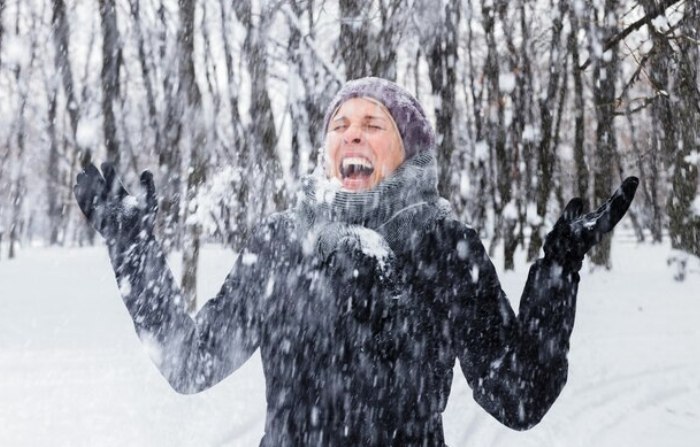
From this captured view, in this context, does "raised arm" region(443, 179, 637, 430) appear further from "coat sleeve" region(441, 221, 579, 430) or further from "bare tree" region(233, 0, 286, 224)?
"bare tree" region(233, 0, 286, 224)

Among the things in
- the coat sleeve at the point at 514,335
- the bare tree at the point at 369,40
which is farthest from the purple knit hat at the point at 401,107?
the bare tree at the point at 369,40

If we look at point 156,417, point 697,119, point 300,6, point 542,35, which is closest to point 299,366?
point 156,417

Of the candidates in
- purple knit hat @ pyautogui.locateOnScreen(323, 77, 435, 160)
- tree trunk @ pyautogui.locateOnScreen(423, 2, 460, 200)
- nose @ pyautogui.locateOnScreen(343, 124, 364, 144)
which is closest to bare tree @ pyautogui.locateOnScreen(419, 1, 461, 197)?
tree trunk @ pyautogui.locateOnScreen(423, 2, 460, 200)

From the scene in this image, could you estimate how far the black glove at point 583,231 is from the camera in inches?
55.9

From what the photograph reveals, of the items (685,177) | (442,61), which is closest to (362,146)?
(442,61)

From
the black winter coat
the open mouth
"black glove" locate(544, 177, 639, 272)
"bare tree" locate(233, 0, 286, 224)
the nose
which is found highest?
"bare tree" locate(233, 0, 286, 224)

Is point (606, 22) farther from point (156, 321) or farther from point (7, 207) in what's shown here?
point (7, 207)

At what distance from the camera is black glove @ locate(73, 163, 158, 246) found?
A: 1475mm

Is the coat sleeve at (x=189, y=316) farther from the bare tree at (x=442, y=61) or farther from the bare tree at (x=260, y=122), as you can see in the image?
the bare tree at (x=442, y=61)

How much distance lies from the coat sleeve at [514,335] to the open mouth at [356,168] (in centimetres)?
29

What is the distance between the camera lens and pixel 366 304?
1394 mm

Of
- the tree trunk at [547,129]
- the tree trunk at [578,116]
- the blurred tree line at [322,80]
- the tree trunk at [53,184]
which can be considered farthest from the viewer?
the tree trunk at [53,184]

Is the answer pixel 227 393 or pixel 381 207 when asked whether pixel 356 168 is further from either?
pixel 227 393

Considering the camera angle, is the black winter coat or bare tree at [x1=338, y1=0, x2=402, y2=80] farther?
bare tree at [x1=338, y1=0, x2=402, y2=80]
